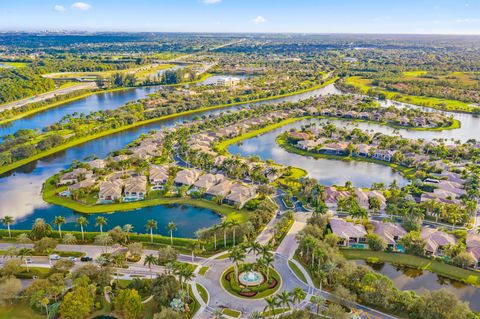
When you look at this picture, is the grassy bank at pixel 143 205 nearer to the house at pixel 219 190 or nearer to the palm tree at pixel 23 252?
the house at pixel 219 190

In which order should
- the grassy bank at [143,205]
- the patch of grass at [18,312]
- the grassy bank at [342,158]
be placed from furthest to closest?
the grassy bank at [342,158] → the grassy bank at [143,205] → the patch of grass at [18,312]

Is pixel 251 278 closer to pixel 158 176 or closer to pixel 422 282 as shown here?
pixel 422 282

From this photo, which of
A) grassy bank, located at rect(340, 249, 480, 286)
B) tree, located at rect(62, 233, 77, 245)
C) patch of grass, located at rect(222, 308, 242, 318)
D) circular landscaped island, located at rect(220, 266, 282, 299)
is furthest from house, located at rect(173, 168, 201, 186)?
patch of grass, located at rect(222, 308, 242, 318)

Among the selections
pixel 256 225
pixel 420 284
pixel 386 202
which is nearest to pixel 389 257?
pixel 420 284

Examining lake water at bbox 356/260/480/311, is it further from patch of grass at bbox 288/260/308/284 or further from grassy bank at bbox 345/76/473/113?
grassy bank at bbox 345/76/473/113

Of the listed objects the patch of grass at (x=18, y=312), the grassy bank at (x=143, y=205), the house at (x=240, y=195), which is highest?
the house at (x=240, y=195)

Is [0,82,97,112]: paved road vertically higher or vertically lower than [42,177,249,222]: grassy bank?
higher

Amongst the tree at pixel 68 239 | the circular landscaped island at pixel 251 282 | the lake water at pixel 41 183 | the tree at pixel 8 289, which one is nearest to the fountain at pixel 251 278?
the circular landscaped island at pixel 251 282
